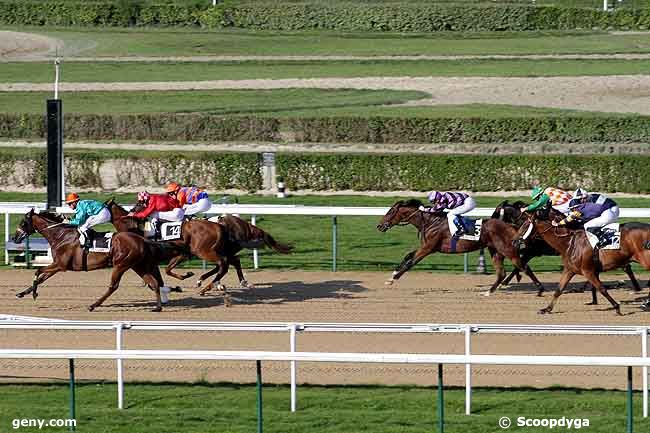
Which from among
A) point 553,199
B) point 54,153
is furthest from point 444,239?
point 54,153

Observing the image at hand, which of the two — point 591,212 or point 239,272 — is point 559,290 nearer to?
point 591,212

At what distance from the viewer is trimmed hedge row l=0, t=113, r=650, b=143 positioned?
2592cm

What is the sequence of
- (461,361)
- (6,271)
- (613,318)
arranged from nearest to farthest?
(461,361) → (613,318) → (6,271)

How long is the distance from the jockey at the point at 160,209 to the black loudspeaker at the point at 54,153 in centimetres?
188

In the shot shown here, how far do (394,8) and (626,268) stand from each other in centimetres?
3103

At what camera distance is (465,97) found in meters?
31.6

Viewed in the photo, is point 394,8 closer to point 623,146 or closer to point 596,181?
point 623,146

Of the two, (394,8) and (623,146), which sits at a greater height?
(394,8)

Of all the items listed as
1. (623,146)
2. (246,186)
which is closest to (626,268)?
(246,186)

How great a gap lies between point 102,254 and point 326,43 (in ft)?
93.9

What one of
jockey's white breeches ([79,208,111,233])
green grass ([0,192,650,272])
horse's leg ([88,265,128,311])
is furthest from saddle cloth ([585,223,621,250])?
jockey's white breeches ([79,208,111,233])

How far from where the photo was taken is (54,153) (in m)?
15.2

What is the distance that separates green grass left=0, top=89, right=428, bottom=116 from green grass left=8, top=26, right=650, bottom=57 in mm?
6000

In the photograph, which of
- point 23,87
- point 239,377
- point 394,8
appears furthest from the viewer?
Answer: point 394,8
